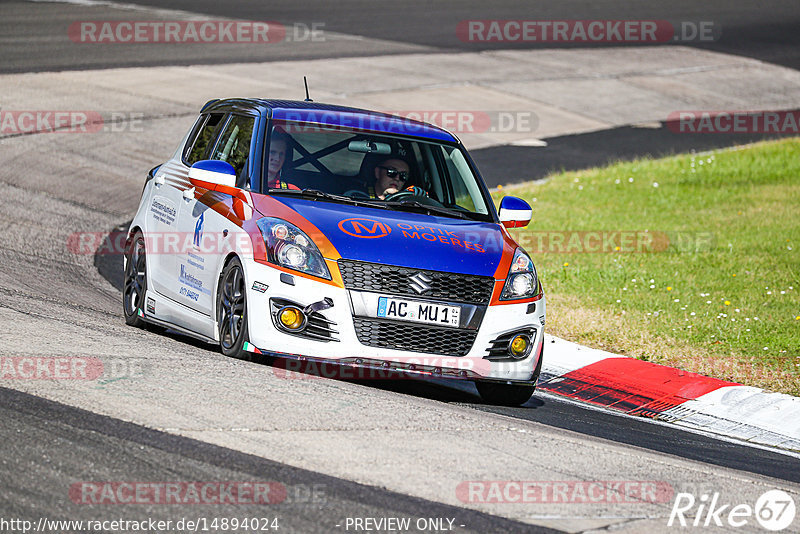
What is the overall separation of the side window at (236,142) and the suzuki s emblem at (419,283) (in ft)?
5.45

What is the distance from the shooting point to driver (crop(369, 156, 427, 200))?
8.20m

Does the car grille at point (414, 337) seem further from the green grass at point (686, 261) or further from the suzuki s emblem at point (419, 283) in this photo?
the green grass at point (686, 261)

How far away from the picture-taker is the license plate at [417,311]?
7.05 m

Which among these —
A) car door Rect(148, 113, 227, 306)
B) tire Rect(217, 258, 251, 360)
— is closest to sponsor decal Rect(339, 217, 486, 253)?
tire Rect(217, 258, 251, 360)


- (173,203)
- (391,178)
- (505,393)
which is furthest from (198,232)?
(505,393)

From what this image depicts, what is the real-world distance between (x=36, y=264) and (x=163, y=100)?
32.0 ft

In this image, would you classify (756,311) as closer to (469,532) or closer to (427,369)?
(427,369)

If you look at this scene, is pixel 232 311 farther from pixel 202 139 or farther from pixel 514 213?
pixel 514 213

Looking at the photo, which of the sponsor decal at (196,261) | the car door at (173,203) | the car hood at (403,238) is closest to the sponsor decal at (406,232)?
the car hood at (403,238)

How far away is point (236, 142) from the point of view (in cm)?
837

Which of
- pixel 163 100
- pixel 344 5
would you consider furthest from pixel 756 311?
pixel 344 5

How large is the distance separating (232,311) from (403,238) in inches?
46.5

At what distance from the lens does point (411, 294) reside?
23.3ft

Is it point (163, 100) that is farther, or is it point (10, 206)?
point (163, 100)
